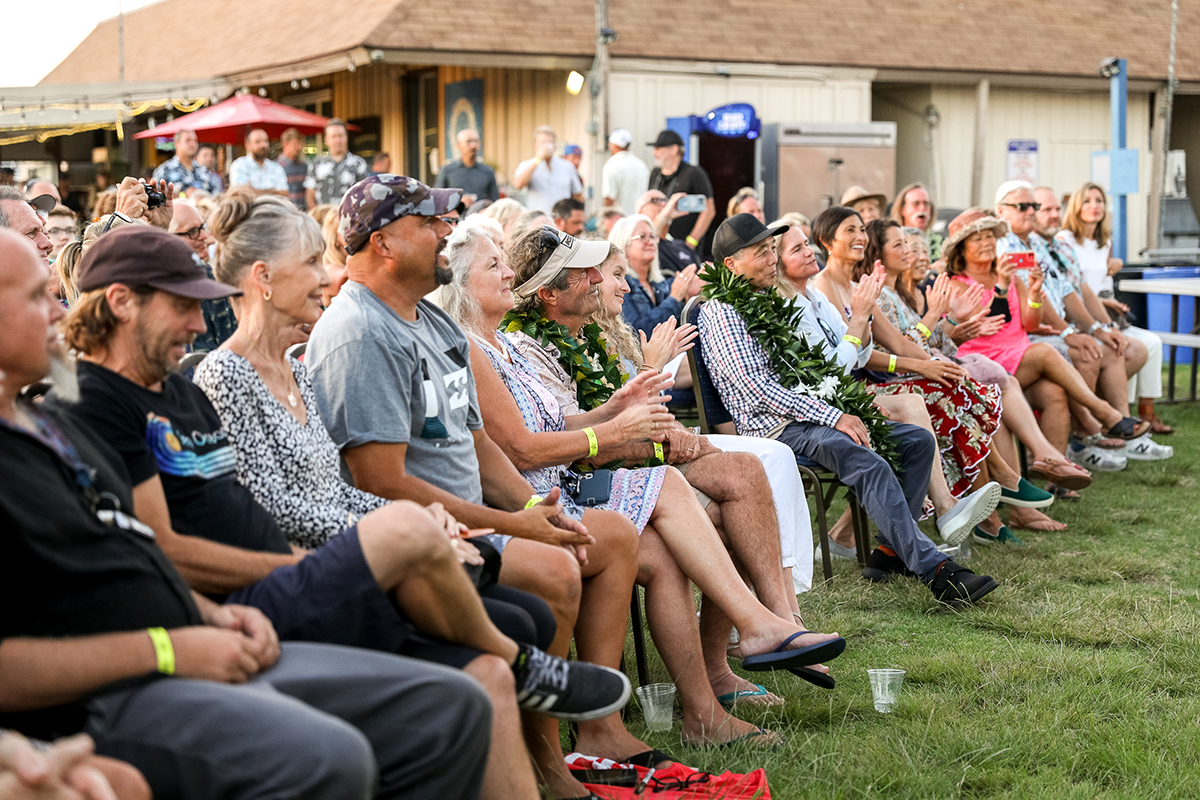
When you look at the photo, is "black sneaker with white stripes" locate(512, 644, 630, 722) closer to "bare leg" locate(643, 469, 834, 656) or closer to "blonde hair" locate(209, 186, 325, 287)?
"bare leg" locate(643, 469, 834, 656)

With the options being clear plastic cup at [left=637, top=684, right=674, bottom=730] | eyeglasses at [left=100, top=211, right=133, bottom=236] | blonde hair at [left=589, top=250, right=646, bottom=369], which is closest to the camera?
eyeglasses at [left=100, top=211, right=133, bottom=236]

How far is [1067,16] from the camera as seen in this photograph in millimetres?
17969

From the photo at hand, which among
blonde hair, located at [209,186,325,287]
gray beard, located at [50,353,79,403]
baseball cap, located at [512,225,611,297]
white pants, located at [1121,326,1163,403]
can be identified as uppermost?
blonde hair, located at [209,186,325,287]

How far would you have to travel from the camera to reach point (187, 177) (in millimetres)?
11031

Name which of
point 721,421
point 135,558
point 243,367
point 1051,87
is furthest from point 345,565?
point 1051,87

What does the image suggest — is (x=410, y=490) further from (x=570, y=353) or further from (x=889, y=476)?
(x=889, y=476)

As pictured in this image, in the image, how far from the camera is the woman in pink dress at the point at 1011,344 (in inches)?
281

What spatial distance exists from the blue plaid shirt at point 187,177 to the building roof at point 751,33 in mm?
2974

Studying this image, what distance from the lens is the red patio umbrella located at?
44.5 ft

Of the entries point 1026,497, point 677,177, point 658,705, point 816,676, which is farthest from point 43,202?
point 677,177

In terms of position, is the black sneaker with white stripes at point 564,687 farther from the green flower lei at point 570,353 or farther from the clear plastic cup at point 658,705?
the green flower lei at point 570,353

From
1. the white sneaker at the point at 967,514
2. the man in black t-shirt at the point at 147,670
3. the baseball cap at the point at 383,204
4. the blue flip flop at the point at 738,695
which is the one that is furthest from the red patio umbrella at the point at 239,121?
the man in black t-shirt at the point at 147,670

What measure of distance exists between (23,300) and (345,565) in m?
0.74

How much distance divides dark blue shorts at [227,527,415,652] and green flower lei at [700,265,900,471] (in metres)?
2.97
